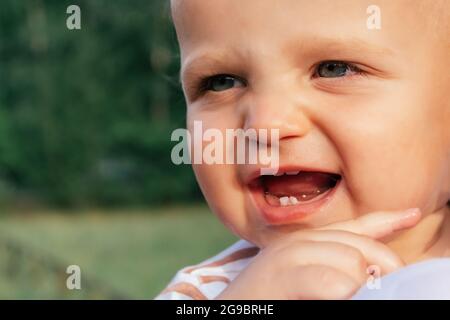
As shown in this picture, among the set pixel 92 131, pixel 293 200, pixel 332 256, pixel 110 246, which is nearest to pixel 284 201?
pixel 293 200

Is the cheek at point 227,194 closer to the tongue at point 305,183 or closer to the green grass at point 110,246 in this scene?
the tongue at point 305,183

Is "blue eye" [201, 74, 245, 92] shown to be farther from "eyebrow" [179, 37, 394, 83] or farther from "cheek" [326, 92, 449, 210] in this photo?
"cheek" [326, 92, 449, 210]

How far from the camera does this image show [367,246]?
0.83 metres

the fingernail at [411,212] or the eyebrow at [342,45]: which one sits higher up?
the eyebrow at [342,45]

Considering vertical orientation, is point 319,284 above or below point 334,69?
below

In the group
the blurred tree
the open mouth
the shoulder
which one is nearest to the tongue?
the open mouth

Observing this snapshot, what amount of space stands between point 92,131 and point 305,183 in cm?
966

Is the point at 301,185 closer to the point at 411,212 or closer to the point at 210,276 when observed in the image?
the point at 411,212

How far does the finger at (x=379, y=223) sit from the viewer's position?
90 centimetres

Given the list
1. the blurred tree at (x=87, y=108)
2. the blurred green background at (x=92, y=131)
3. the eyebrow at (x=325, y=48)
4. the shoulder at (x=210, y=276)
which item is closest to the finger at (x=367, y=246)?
the eyebrow at (x=325, y=48)

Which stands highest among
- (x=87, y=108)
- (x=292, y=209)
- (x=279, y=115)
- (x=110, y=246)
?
(x=87, y=108)

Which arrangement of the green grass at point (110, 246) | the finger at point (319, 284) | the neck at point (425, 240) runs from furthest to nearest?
the green grass at point (110, 246)
the neck at point (425, 240)
the finger at point (319, 284)
